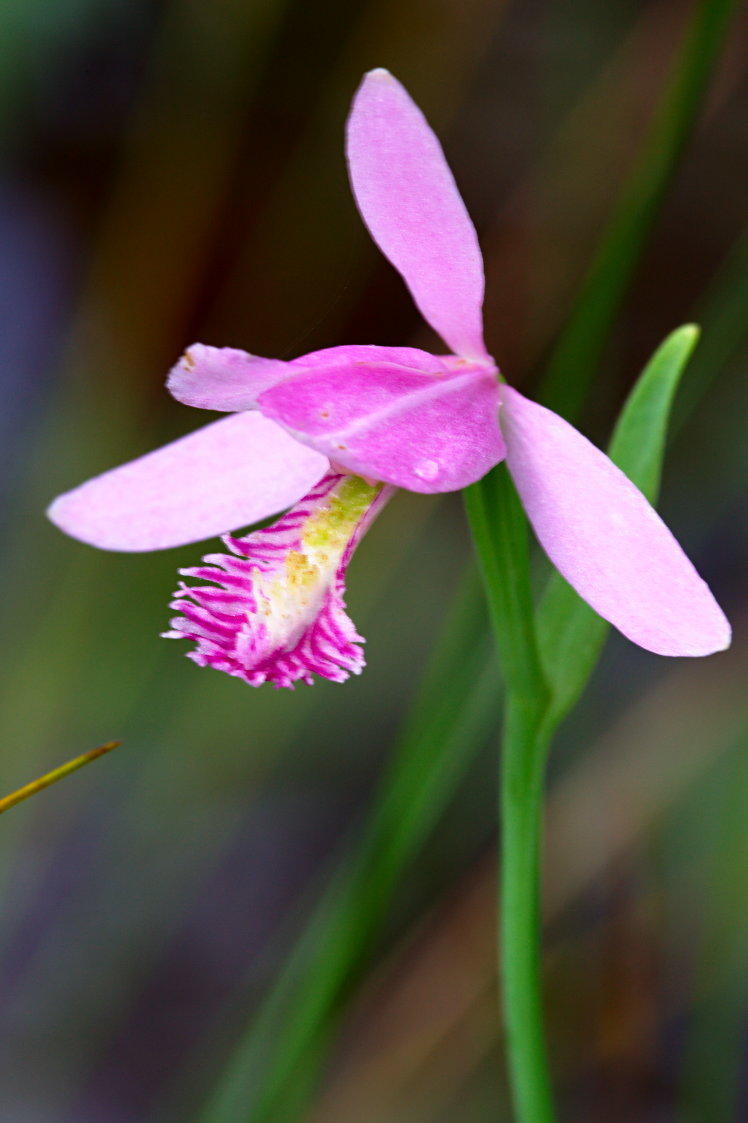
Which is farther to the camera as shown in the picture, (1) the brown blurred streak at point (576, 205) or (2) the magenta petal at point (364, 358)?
(1) the brown blurred streak at point (576, 205)

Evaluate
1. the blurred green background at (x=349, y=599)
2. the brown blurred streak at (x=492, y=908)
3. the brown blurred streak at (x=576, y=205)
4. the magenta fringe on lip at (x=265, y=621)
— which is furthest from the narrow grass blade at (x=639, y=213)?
the brown blurred streak at (x=576, y=205)

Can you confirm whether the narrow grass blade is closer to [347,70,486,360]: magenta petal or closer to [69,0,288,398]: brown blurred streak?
[347,70,486,360]: magenta petal

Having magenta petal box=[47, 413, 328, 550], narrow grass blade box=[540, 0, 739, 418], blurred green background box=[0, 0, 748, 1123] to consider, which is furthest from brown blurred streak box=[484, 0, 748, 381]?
magenta petal box=[47, 413, 328, 550]

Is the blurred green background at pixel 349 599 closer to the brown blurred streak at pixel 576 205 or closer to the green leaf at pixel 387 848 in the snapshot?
the brown blurred streak at pixel 576 205

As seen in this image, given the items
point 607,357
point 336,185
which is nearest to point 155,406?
point 336,185

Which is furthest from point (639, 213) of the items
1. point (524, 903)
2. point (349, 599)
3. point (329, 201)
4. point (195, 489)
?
point (329, 201)

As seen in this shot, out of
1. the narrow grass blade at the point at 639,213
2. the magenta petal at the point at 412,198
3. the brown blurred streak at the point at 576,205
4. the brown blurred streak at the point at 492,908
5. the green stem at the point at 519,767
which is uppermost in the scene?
the brown blurred streak at the point at 576,205

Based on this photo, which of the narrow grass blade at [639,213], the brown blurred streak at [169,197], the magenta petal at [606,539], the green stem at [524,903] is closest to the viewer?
Answer: the magenta petal at [606,539]
